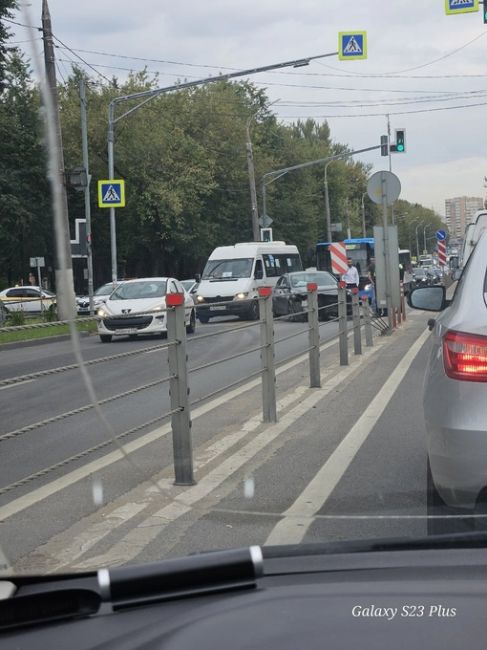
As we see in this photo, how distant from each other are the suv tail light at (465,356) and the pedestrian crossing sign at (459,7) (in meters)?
12.7

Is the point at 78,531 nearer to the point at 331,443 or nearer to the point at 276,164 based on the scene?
the point at 331,443

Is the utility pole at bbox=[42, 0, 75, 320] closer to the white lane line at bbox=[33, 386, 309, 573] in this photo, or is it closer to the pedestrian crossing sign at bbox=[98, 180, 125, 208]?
the white lane line at bbox=[33, 386, 309, 573]

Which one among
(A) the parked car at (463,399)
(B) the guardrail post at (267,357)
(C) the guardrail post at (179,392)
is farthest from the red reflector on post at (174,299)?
(B) the guardrail post at (267,357)

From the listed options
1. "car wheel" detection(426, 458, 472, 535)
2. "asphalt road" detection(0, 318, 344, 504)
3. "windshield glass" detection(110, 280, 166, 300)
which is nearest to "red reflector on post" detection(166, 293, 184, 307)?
"asphalt road" detection(0, 318, 344, 504)

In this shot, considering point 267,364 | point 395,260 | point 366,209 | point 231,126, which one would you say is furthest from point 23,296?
point 366,209

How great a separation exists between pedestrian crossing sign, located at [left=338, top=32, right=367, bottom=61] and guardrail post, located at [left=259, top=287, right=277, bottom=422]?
11883 mm

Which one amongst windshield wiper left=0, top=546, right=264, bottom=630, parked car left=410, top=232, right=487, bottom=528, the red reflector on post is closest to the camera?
windshield wiper left=0, top=546, right=264, bottom=630

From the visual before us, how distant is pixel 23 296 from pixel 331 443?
40.1 meters

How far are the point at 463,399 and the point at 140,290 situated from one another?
66.9ft

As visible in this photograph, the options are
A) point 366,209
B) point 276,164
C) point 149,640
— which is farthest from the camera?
point 366,209

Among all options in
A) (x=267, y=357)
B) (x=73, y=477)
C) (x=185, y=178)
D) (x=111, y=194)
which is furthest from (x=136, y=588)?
(x=185, y=178)

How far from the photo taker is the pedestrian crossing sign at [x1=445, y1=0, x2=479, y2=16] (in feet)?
53.2

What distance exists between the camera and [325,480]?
22.3 ft

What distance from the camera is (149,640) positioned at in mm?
1817
